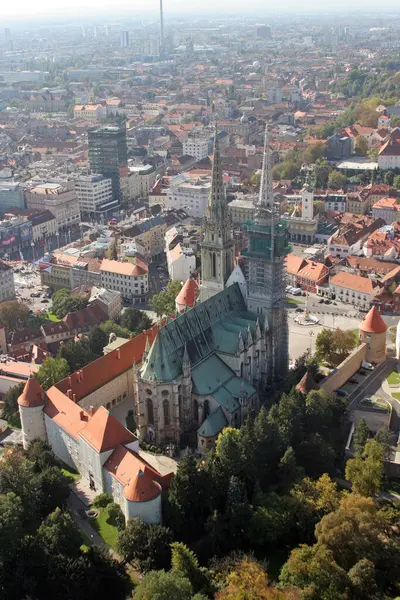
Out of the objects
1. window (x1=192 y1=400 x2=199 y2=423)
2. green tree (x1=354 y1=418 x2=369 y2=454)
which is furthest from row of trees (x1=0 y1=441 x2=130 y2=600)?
green tree (x1=354 y1=418 x2=369 y2=454)

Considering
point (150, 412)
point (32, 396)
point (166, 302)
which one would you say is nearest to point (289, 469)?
point (150, 412)

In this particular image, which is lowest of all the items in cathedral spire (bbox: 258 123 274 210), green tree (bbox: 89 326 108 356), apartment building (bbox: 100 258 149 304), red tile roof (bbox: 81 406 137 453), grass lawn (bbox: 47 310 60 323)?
grass lawn (bbox: 47 310 60 323)

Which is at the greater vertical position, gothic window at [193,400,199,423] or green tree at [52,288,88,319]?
gothic window at [193,400,199,423]

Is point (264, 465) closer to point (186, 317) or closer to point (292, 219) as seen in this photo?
point (186, 317)

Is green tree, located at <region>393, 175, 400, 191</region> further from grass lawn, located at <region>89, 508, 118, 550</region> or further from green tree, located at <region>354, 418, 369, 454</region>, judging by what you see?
grass lawn, located at <region>89, 508, 118, 550</region>

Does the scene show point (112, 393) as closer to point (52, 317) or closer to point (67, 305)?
point (67, 305)

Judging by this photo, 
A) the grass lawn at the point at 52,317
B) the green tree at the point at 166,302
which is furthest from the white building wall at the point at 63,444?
the grass lawn at the point at 52,317

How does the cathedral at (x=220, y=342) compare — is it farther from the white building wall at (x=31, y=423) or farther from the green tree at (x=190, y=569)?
the green tree at (x=190, y=569)
